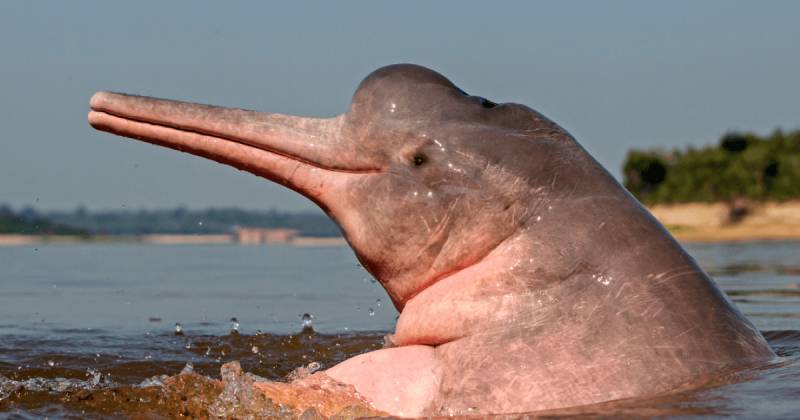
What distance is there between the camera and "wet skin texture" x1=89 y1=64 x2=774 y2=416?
5.37 meters

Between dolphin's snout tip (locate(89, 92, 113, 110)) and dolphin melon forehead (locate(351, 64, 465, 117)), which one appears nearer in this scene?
dolphin melon forehead (locate(351, 64, 465, 117))

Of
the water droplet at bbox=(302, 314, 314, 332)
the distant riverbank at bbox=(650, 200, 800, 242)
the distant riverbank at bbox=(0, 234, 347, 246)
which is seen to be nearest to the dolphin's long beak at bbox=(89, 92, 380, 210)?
the water droplet at bbox=(302, 314, 314, 332)

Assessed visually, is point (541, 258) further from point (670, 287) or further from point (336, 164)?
point (336, 164)

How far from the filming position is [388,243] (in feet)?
18.7

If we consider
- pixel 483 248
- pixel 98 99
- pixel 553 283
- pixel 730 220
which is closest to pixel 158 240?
pixel 730 220

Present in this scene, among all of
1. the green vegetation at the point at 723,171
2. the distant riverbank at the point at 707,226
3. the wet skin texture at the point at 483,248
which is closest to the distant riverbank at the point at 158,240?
the distant riverbank at the point at 707,226

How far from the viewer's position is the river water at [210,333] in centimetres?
564

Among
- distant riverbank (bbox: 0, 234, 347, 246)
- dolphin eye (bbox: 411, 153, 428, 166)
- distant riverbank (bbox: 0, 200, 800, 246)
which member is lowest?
dolphin eye (bbox: 411, 153, 428, 166)

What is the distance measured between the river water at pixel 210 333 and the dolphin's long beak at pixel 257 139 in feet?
4.22

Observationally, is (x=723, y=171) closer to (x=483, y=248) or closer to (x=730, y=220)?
(x=730, y=220)

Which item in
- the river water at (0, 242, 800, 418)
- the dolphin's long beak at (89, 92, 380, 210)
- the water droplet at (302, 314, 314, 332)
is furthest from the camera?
the water droplet at (302, 314, 314, 332)

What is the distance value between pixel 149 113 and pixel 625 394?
2612 mm

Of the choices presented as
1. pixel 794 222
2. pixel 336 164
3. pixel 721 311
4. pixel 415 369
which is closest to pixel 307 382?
pixel 415 369

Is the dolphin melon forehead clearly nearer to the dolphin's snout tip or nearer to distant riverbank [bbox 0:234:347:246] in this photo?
the dolphin's snout tip
